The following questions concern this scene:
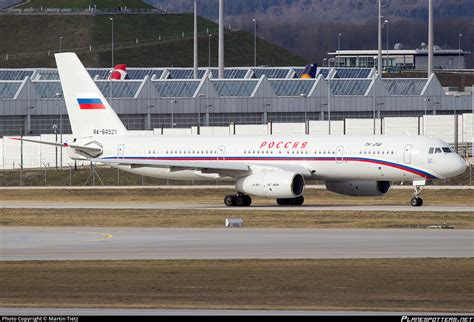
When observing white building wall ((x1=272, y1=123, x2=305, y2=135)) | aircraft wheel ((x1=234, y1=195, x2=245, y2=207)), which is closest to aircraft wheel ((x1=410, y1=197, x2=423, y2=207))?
aircraft wheel ((x1=234, y1=195, x2=245, y2=207))

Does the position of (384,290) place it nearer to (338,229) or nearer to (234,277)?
(234,277)

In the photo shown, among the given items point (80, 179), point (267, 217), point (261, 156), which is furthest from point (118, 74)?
point (267, 217)

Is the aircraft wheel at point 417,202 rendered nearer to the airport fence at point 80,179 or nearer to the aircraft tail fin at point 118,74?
the airport fence at point 80,179

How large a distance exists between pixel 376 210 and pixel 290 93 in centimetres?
8765

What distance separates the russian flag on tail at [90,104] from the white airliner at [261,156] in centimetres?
4

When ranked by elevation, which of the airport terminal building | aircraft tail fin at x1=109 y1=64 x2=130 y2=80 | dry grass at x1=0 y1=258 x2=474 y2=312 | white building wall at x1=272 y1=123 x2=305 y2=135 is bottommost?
dry grass at x1=0 y1=258 x2=474 y2=312

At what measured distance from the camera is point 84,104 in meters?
75.8

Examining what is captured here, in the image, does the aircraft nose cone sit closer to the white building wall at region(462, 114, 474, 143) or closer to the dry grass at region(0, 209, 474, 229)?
the dry grass at region(0, 209, 474, 229)

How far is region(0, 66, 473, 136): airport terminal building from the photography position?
13062cm

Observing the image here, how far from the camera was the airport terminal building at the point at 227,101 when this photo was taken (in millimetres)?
130625

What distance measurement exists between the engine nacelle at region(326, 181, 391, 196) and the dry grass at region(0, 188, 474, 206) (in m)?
2.07

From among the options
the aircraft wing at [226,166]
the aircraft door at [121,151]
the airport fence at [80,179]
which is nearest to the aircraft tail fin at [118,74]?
the airport fence at [80,179]

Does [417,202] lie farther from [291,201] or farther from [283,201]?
[283,201]

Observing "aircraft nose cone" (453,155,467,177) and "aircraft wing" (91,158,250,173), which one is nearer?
"aircraft nose cone" (453,155,467,177)
